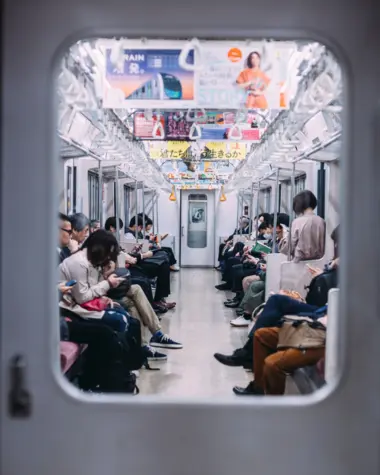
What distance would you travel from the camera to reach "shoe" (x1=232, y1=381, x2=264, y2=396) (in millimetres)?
4562

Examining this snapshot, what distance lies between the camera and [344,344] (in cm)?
198

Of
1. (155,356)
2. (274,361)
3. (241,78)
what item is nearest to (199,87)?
(241,78)

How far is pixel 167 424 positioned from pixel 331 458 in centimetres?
52

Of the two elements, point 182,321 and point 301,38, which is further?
point 182,321

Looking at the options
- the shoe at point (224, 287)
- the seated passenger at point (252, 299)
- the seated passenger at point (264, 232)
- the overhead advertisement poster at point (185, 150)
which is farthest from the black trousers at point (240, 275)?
the shoe at point (224, 287)

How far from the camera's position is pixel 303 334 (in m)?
3.92

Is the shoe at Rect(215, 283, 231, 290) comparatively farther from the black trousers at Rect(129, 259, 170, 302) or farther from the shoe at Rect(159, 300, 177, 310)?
the shoe at Rect(159, 300, 177, 310)

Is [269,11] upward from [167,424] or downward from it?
upward

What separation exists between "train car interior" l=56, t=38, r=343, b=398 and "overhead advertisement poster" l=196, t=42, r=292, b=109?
0.03 feet

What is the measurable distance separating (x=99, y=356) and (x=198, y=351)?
2377 millimetres

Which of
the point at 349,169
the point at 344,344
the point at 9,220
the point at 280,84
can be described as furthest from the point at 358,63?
the point at 280,84

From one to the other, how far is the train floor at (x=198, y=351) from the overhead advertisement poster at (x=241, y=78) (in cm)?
229

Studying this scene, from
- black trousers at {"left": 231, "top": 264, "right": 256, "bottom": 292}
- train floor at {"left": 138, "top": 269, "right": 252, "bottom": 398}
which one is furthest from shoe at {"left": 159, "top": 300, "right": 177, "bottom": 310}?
black trousers at {"left": 231, "top": 264, "right": 256, "bottom": 292}

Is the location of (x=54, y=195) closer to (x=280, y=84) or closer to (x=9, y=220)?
(x=9, y=220)
